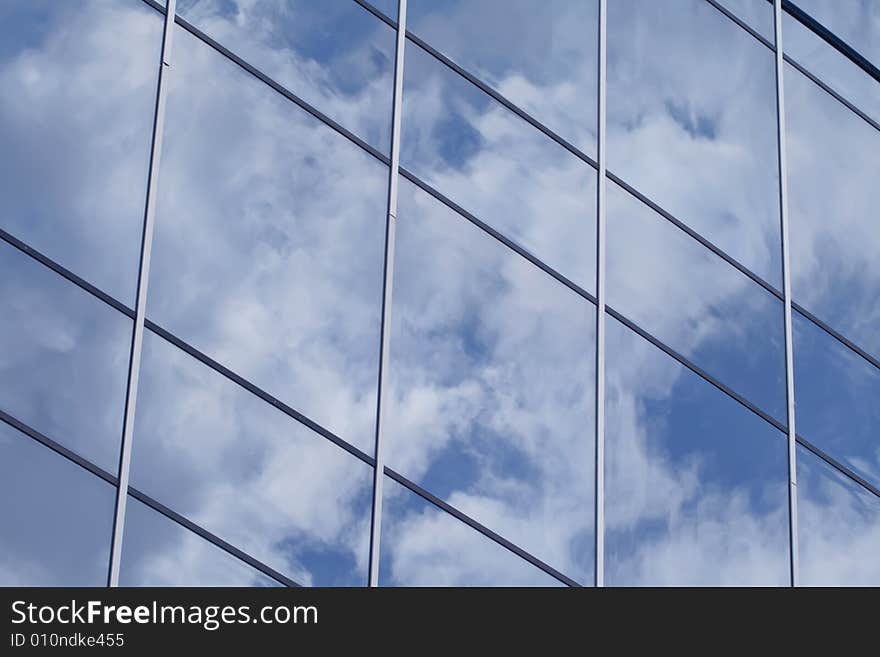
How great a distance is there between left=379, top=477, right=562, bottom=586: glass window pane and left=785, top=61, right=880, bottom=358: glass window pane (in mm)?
5486

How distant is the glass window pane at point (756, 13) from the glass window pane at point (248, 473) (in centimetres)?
813

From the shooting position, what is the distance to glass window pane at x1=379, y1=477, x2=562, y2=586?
1460 cm

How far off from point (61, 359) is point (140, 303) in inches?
33.6

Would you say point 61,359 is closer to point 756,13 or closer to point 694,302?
point 694,302

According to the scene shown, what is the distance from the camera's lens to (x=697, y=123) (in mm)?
18547

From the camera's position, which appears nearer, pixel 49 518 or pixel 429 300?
pixel 49 518

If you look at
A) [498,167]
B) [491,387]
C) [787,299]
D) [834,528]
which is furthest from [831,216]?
[491,387]

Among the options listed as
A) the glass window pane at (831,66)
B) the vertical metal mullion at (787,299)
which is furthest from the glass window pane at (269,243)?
the glass window pane at (831,66)

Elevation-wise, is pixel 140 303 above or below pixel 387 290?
below

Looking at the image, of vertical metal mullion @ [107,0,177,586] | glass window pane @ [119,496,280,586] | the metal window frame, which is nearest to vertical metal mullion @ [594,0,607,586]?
the metal window frame

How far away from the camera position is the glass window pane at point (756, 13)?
1967cm

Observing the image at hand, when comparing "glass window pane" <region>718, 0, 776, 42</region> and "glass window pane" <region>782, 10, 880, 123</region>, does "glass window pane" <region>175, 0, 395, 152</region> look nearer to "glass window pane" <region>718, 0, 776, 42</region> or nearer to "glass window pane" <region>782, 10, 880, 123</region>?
"glass window pane" <region>718, 0, 776, 42</region>

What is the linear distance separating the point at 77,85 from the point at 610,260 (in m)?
5.72

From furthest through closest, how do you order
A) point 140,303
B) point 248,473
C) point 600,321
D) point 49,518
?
point 600,321 → point 248,473 → point 140,303 → point 49,518
